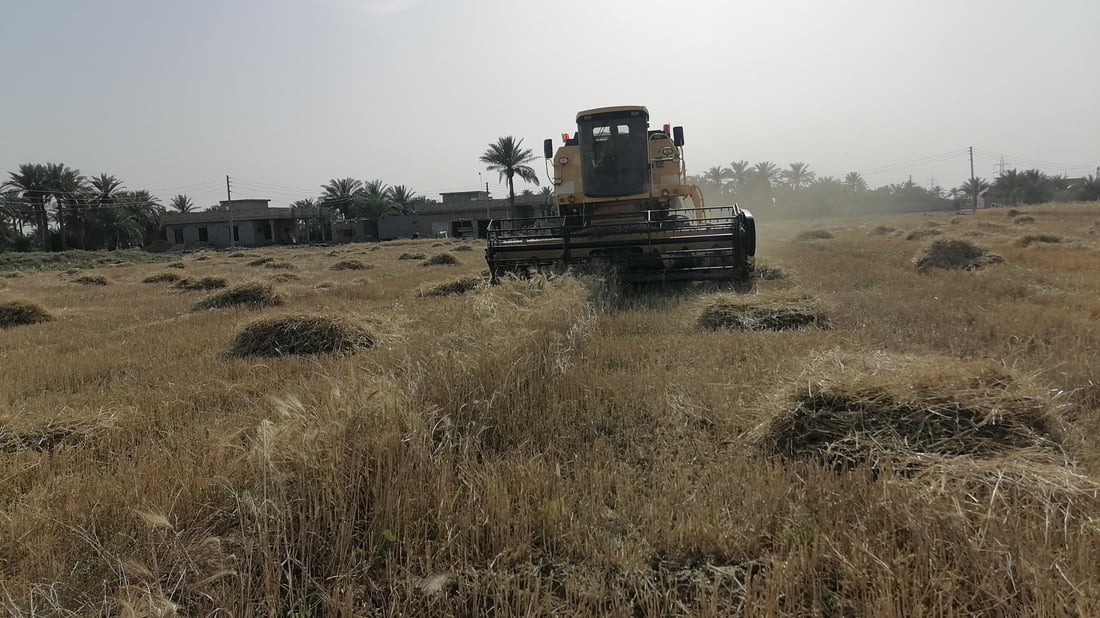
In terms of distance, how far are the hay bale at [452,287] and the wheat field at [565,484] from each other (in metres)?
6.33

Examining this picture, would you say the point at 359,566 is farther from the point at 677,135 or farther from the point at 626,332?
the point at 677,135

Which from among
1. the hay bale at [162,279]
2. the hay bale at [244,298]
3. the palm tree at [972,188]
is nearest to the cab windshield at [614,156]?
the hay bale at [244,298]

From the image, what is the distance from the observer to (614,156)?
13203 millimetres

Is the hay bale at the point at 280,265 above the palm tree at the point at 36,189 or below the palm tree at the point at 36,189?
below

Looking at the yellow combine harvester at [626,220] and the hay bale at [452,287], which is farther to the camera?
the hay bale at [452,287]

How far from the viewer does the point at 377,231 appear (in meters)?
68.0

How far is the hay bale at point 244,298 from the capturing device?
11730mm

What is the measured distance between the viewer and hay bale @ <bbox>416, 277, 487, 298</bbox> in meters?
12.2

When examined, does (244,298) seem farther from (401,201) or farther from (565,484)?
(401,201)

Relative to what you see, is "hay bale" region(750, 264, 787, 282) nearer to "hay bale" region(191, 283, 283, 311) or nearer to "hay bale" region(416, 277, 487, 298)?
"hay bale" region(416, 277, 487, 298)

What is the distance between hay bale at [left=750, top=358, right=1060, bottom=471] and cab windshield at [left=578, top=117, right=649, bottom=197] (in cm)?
985

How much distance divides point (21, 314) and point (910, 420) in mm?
14168

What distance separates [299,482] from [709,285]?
9388mm

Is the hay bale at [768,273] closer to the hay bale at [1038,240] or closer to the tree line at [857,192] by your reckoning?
the hay bale at [1038,240]
